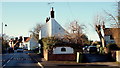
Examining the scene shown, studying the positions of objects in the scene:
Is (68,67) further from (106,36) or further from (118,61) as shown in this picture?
(106,36)

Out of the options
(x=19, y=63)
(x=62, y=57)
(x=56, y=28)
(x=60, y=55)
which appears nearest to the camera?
(x=19, y=63)

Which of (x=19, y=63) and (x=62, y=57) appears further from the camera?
(x=62, y=57)

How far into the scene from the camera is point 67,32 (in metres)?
57.5

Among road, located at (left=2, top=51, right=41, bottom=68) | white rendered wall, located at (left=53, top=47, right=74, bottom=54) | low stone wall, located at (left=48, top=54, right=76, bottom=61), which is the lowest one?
road, located at (left=2, top=51, right=41, bottom=68)

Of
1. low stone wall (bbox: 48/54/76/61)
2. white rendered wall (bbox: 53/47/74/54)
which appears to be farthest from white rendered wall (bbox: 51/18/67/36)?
white rendered wall (bbox: 53/47/74/54)

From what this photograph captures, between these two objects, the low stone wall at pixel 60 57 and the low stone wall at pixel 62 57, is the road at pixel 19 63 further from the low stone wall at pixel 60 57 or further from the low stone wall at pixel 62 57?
the low stone wall at pixel 62 57

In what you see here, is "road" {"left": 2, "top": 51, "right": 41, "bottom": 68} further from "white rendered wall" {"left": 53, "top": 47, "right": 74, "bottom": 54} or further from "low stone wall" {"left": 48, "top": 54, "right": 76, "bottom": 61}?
"white rendered wall" {"left": 53, "top": 47, "right": 74, "bottom": 54}

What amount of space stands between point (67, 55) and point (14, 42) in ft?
417

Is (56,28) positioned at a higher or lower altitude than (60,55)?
higher

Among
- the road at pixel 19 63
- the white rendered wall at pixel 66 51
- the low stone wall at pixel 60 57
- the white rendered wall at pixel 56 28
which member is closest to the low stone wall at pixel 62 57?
the low stone wall at pixel 60 57

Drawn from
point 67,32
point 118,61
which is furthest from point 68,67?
point 67,32

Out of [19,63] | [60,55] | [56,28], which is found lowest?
[19,63]

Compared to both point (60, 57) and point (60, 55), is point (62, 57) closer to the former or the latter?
point (60, 57)

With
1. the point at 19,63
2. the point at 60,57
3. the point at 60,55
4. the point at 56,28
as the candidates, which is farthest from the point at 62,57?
the point at 56,28
